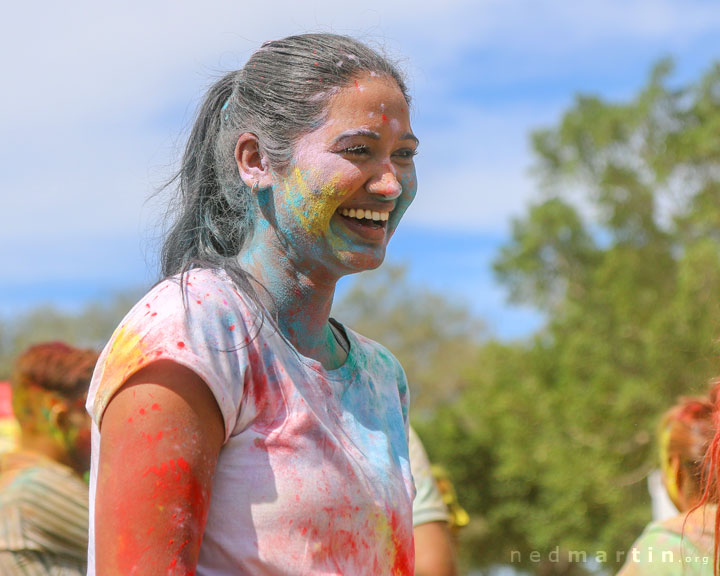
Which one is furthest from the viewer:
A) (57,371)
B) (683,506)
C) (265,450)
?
(57,371)

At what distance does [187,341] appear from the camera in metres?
1.71

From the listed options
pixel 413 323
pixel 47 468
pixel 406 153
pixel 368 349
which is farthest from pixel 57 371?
pixel 413 323

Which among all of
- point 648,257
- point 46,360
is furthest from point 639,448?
point 46,360

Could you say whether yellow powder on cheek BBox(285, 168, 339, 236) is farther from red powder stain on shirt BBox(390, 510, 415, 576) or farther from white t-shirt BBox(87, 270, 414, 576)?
red powder stain on shirt BBox(390, 510, 415, 576)

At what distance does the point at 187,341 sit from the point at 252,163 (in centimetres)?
48

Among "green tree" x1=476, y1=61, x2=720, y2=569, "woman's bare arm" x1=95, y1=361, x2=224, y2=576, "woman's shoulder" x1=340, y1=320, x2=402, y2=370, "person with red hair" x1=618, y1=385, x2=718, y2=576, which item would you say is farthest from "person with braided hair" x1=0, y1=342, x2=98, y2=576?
"green tree" x1=476, y1=61, x2=720, y2=569

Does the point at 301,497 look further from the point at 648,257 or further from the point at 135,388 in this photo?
the point at 648,257

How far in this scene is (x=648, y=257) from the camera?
23766mm

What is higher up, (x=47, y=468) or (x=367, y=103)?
(x=367, y=103)

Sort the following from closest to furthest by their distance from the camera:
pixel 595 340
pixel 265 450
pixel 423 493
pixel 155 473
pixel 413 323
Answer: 1. pixel 155 473
2. pixel 265 450
3. pixel 423 493
4. pixel 595 340
5. pixel 413 323

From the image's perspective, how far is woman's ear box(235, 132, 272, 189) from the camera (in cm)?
203

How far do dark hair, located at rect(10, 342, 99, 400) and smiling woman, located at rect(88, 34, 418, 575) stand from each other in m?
1.94

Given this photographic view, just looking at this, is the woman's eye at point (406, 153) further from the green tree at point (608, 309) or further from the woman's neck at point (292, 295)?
the green tree at point (608, 309)

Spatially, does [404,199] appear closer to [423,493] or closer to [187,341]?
[187,341]
